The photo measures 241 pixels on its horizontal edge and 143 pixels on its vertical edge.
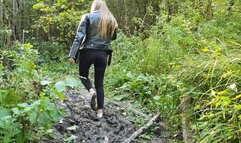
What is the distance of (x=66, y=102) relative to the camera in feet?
21.3

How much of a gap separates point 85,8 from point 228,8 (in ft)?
23.9

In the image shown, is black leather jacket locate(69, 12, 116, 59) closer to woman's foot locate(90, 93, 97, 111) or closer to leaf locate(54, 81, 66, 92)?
woman's foot locate(90, 93, 97, 111)

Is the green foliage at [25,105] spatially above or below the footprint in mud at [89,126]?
above

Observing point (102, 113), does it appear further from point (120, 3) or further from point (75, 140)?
point (120, 3)

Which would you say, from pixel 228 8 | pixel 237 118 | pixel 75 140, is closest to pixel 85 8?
pixel 228 8

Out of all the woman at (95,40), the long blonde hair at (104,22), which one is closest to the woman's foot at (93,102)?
the woman at (95,40)

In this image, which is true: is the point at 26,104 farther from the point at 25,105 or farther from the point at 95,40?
the point at 95,40

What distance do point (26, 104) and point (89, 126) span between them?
205 cm

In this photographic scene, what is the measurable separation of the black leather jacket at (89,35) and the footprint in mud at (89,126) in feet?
3.23

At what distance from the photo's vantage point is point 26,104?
3752 millimetres

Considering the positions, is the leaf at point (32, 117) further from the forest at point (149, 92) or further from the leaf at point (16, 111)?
the leaf at point (16, 111)

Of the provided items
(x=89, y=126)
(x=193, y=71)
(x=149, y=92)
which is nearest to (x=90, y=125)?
(x=89, y=126)

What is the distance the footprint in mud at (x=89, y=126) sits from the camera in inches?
206

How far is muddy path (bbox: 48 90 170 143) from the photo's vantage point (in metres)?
5.21
